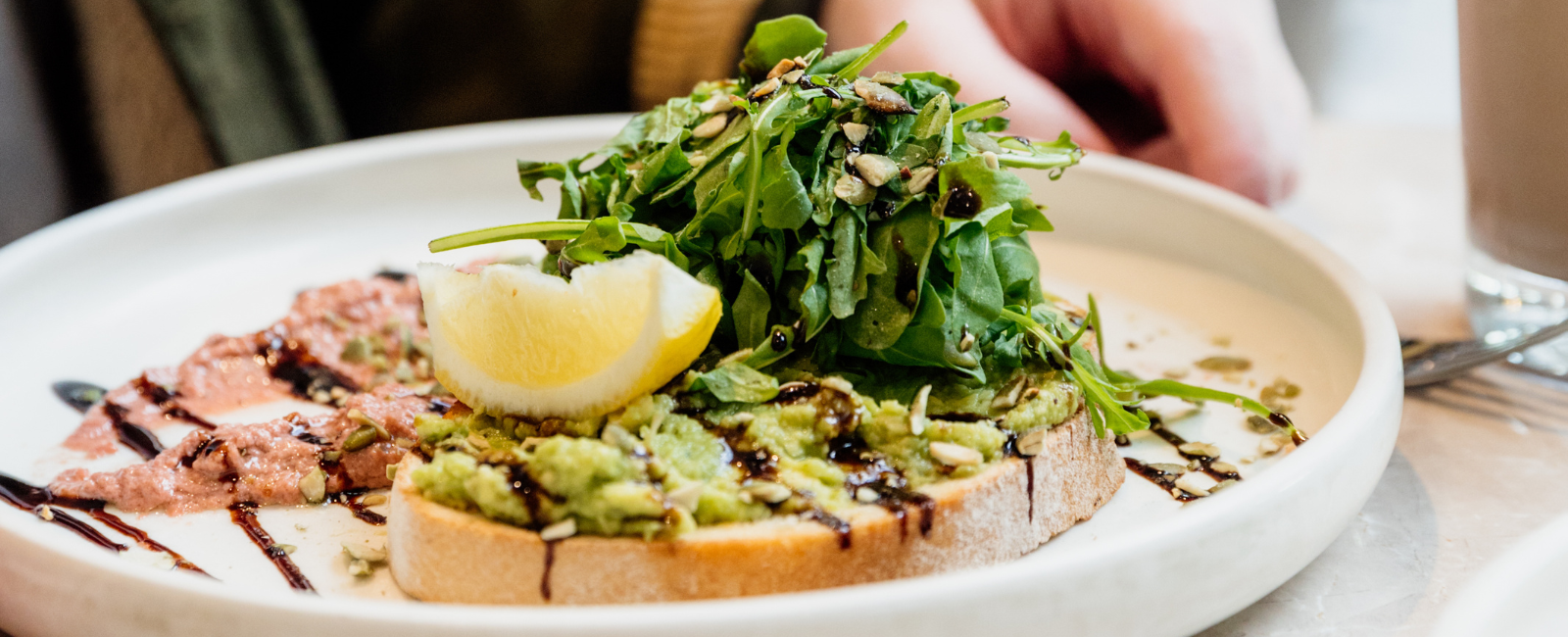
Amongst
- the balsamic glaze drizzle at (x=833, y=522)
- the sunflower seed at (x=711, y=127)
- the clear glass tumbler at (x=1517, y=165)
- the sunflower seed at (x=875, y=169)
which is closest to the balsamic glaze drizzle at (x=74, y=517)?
the balsamic glaze drizzle at (x=833, y=522)

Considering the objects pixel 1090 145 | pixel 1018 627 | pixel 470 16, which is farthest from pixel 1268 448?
pixel 470 16

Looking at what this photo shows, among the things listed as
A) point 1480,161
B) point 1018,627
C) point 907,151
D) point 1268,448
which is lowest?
point 1268,448

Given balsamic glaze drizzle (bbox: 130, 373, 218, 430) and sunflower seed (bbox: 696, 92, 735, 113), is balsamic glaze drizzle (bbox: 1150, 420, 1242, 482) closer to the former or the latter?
sunflower seed (bbox: 696, 92, 735, 113)

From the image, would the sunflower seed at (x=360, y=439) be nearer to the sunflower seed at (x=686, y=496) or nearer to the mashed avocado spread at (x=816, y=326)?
the mashed avocado spread at (x=816, y=326)

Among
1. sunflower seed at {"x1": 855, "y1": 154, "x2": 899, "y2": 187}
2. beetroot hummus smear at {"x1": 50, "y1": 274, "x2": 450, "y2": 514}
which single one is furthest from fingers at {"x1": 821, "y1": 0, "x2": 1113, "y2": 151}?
beetroot hummus smear at {"x1": 50, "y1": 274, "x2": 450, "y2": 514}

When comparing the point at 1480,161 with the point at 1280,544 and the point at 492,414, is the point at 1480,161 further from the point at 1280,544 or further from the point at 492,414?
the point at 492,414
